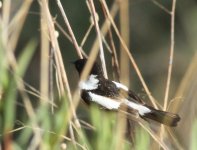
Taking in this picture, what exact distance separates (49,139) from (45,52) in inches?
22.5

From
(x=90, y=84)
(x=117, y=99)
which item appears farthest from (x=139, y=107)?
(x=90, y=84)

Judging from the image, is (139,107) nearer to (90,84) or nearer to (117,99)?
(117,99)

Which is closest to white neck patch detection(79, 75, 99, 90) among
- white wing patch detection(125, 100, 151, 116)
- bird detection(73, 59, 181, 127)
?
bird detection(73, 59, 181, 127)

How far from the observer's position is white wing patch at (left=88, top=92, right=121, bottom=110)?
10.1 feet

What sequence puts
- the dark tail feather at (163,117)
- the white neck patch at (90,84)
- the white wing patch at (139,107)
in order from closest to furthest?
the dark tail feather at (163,117)
the white wing patch at (139,107)
the white neck patch at (90,84)

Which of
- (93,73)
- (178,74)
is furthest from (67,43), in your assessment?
(93,73)

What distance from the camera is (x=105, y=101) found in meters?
3.18

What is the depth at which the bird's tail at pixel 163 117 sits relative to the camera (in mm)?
2986

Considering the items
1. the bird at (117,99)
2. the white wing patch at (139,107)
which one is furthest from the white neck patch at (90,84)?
the white wing patch at (139,107)

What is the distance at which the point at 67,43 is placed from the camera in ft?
36.3

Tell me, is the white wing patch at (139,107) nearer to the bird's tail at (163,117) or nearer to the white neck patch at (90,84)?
the bird's tail at (163,117)

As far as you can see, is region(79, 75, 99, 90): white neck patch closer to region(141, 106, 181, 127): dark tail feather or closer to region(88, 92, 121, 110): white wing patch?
region(88, 92, 121, 110): white wing patch

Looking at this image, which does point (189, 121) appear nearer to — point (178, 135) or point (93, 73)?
point (178, 135)

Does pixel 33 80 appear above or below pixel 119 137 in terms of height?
below
